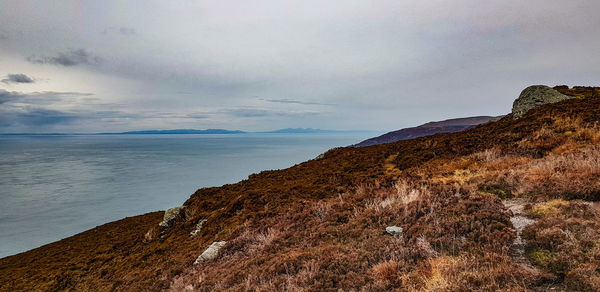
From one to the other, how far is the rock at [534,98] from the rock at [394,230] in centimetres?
1749

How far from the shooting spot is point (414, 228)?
252 inches

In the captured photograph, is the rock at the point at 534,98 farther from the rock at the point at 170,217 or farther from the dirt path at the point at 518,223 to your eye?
the rock at the point at 170,217

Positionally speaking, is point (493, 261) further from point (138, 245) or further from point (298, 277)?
point (138, 245)

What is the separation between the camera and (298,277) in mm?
5164

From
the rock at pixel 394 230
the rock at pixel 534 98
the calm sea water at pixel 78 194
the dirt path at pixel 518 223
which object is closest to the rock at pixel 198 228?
the rock at pixel 394 230

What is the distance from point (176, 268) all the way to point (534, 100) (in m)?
24.1

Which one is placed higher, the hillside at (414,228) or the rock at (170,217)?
the hillside at (414,228)

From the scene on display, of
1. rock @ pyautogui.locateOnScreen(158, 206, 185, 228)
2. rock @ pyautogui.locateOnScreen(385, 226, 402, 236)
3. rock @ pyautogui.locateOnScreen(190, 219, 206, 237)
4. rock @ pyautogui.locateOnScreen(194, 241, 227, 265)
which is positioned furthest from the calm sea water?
rock @ pyautogui.locateOnScreen(385, 226, 402, 236)

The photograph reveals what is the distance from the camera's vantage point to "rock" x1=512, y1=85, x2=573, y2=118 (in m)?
17.7

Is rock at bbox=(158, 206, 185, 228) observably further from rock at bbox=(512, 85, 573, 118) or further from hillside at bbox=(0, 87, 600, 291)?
rock at bbox=(512, 85, 573, 118)

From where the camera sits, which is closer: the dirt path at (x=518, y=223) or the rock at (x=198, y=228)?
the dirt path at (x=518, y=223)

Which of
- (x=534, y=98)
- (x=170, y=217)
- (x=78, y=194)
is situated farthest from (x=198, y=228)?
(x=78, y=194)

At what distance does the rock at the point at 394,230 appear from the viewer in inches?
253

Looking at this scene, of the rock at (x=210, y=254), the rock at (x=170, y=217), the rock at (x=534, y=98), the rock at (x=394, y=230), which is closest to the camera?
the rock at (x=394, y=230)
